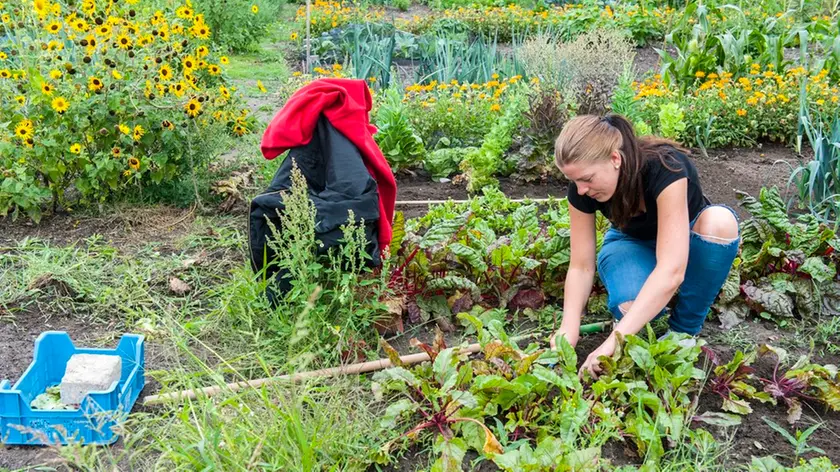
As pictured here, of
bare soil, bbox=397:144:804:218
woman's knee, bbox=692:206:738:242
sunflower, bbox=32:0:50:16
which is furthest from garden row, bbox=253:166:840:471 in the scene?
sunflower, bbox=32:0:50:16

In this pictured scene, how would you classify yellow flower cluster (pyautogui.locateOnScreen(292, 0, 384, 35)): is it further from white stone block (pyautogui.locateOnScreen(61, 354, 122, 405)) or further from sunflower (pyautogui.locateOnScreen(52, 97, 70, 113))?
white stone block (pyautogui.locateOnScreen(61, 354, 122, 405))

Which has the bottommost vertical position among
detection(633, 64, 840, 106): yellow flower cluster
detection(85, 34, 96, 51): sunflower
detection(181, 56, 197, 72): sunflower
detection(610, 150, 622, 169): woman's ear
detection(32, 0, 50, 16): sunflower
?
detection(633, 64, 840, 106): yellow flower cluster

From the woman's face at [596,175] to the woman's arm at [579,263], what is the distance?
22 cm

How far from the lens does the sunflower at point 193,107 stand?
162 inches

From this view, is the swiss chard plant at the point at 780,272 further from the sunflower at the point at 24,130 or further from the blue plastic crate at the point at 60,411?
the sunflower at the point at 24,130

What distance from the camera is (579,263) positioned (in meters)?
3.03

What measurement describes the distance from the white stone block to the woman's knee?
2201mm

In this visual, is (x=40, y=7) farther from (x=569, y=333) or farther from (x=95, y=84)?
(x=569, y=333)

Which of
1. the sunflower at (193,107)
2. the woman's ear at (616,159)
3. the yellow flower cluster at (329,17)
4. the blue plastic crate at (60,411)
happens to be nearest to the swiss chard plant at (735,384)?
the woman's ear at (616,159)

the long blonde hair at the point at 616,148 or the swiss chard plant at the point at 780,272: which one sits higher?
the long blonde hair at the point at 616,148

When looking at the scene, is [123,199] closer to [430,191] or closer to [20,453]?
[430,191]

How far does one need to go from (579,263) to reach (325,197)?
1022 millimetres

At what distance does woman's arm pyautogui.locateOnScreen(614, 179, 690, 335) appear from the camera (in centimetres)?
275

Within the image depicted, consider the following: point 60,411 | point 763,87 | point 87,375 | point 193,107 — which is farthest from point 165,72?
point 763,87
